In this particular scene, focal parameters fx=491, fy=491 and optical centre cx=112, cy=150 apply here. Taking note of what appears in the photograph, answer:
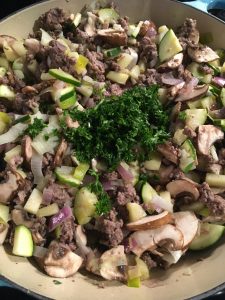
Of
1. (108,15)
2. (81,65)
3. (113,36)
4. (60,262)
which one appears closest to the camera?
(60,262)

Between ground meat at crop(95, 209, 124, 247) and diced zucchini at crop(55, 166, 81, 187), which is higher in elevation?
diced zucchini at crop(55, 166, 81, 187)

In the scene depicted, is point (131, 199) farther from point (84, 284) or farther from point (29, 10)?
point (29, 10)

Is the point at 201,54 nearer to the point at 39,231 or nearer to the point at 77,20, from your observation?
the point at 77,20

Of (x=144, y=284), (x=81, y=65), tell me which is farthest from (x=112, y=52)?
(x=144, y=284)

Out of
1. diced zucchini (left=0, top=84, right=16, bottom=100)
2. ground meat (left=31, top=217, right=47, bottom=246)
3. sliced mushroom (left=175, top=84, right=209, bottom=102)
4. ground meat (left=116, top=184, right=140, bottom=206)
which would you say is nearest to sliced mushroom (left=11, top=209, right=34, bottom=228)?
ground meat (left=31, top=217, right=47, bottom=246)

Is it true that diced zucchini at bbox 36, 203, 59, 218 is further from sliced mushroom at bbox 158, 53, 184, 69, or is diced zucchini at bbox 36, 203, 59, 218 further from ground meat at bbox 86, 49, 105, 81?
sliced mushroom at bbox 158, 53, 184, 69
